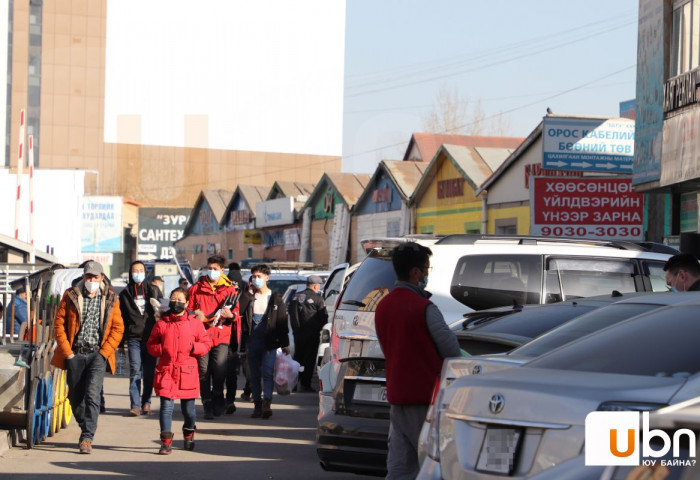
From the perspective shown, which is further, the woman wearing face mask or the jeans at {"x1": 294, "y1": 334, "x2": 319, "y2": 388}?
the jeans at {"x1": 294, "y1": 334, "x2": 319, "y2": 388}

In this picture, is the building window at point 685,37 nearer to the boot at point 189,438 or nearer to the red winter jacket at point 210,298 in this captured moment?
the red winter jacket at point 210,298

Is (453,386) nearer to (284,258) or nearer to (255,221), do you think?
(284,258)

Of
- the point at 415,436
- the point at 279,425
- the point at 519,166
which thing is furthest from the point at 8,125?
the point at 415,436

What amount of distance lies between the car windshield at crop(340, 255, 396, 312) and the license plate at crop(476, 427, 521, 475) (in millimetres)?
4568

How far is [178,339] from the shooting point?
1137 cm

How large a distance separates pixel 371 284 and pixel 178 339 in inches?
99.8

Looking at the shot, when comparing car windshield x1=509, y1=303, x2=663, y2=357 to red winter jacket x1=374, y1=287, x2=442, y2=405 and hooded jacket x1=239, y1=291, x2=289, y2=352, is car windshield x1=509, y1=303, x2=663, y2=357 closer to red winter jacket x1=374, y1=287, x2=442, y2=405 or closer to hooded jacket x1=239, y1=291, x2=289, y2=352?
red winter jacket x1=374, y1=287, x2=442, y2=405

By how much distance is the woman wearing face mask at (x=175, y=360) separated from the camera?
11.3m

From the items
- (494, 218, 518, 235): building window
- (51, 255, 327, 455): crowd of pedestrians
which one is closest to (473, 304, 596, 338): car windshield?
(51, 255, 327, 455): crowd of pedestrians

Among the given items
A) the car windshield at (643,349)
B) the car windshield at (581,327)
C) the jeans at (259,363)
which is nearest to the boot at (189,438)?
the jeans at (259,363)

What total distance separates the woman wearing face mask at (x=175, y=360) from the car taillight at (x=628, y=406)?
7.26 m

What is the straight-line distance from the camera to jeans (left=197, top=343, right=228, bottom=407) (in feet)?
46.5

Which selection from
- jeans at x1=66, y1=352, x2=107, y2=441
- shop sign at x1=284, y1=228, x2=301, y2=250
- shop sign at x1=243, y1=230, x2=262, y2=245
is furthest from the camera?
shop sign at x1=243, y1=230, x2=262, y2=245

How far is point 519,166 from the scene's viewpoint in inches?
1234
